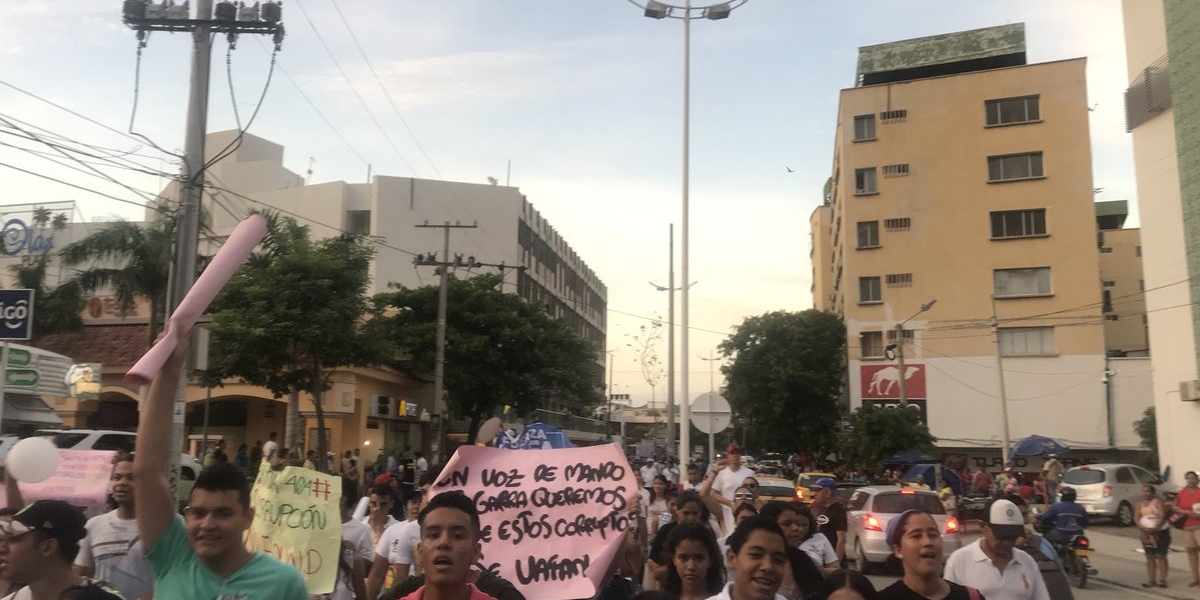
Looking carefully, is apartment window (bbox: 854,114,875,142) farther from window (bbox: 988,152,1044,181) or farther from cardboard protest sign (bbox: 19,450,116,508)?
cardboard protest sign (bbox: 19,450,116,508)

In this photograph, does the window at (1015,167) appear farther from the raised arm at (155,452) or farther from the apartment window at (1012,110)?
the raised arm at (155,452)

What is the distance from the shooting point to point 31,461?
16.7 ft

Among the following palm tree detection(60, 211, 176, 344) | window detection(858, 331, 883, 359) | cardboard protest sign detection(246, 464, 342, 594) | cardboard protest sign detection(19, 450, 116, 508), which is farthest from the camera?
window detection(858, 331, 883, 359)

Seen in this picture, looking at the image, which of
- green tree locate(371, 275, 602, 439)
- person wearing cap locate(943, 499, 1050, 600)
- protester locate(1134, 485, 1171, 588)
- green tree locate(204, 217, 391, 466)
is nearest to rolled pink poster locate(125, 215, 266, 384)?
person wearing cap locate(943, 499, 1050, 600)

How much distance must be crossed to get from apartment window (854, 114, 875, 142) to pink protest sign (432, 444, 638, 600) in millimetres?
41468

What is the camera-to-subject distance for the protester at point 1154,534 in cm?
1482

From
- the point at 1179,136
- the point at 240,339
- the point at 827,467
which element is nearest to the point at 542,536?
the point at 240,339

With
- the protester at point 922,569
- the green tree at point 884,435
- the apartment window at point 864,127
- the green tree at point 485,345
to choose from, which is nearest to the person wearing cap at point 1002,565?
the protester at point 922,569

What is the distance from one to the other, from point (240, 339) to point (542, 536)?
2185 cm

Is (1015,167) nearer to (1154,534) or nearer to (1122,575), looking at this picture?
(1122,575)

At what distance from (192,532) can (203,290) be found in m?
0.92

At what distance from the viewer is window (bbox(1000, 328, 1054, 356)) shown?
1629 inches

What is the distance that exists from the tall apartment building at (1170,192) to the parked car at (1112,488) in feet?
4.50

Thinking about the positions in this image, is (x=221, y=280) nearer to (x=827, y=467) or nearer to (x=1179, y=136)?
(x=1179, y=136)
